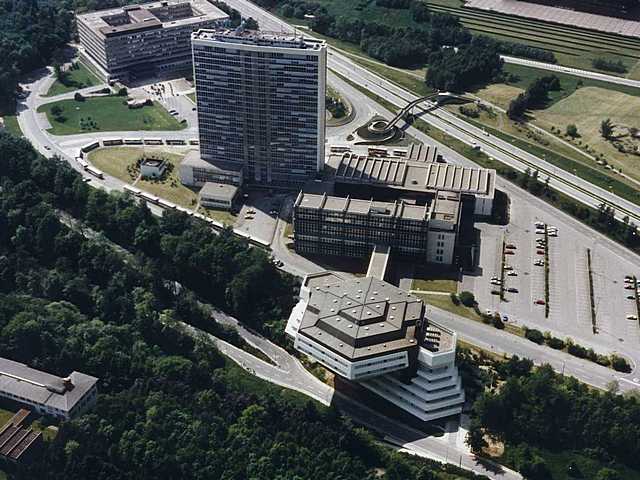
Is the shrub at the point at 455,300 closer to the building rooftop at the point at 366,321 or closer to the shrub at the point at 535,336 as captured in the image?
the shrub at the point at 535,336

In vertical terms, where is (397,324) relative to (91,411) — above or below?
above

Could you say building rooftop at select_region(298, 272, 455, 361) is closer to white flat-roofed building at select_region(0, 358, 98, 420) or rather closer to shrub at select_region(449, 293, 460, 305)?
shrub at select_region(449, 293, 460, 305)

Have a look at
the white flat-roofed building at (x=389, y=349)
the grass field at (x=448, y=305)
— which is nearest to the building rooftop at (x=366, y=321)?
the white flat-roofed building at (x=389, y=349)

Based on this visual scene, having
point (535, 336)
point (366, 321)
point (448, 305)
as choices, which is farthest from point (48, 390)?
point (535, 336)

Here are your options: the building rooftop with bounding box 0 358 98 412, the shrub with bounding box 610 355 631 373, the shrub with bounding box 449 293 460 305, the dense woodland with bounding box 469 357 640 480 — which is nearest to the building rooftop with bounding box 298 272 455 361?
the dense woodland with bounding box 469 357 640 480

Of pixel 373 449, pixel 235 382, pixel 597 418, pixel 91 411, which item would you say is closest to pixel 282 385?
pixel 235 382

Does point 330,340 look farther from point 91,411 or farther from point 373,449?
point 91,411
